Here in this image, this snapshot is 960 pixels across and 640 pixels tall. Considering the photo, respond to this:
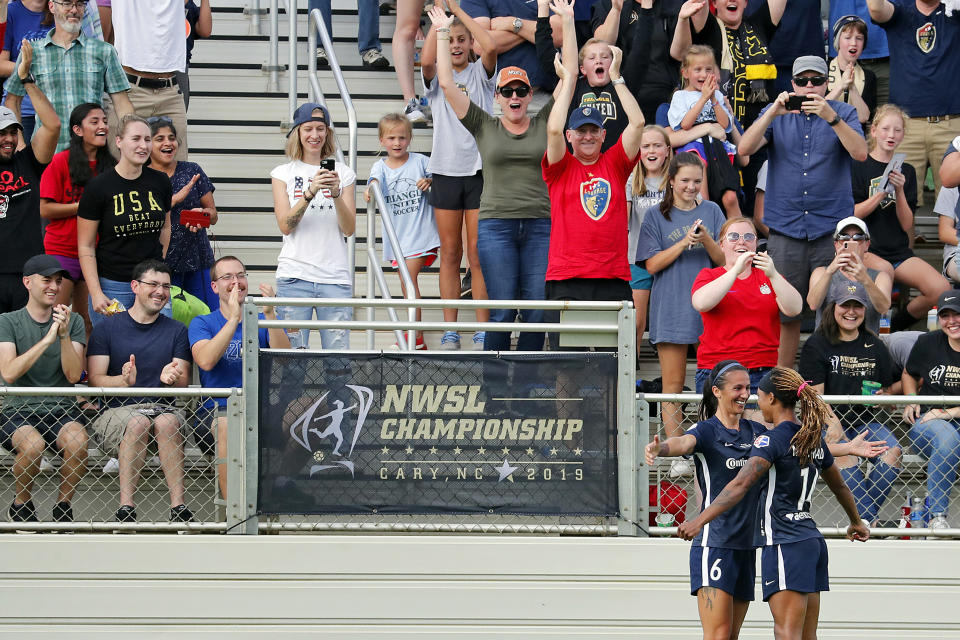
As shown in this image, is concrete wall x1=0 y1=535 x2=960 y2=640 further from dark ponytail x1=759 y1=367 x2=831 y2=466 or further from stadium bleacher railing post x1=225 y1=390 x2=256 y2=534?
dark ponytail x1=759 y1=367 x2=831 y2=466

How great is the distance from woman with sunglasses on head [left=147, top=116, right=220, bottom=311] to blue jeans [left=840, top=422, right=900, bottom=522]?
14.8ft

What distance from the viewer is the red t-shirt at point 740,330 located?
780cm

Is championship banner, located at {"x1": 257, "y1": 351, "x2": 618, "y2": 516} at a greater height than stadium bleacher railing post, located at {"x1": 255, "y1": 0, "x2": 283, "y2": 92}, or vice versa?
stadium bleacher railing post, located at {"x1": 255, "y1": 0, "x2": 283, "y2": 92}

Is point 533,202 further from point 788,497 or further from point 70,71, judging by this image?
point 70,71

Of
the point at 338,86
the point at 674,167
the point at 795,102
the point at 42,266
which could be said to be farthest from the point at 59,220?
the point at 795,102

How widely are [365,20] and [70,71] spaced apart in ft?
9.03

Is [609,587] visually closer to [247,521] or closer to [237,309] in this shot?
[247,521]

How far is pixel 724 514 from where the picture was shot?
616cm

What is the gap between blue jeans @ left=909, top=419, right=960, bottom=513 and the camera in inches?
276

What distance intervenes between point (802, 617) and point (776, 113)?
14.4 feet

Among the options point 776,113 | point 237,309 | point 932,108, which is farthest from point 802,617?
point 932,108

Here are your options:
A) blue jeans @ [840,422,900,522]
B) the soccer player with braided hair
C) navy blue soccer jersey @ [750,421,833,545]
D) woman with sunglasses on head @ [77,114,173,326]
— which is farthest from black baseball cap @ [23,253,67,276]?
blue jeans @ [840,422,900,522]

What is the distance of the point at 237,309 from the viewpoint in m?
7.85

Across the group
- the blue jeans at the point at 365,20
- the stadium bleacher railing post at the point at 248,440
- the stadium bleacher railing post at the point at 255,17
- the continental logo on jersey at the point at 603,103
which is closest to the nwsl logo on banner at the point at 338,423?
the stadium bleacher railing post at the point at 248,440
